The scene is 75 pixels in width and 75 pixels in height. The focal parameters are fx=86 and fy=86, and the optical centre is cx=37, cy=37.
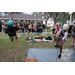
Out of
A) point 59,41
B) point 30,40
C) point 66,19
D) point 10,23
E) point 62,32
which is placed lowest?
point 30,40

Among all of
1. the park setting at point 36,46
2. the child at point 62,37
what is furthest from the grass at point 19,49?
the child at point 62,37

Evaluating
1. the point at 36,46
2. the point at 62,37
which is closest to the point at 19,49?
the point at 36,46

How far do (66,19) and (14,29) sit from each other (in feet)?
90.2

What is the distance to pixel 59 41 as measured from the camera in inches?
148

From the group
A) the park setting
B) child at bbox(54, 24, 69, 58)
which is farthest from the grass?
child at bbox(54, 24, 69, 58)

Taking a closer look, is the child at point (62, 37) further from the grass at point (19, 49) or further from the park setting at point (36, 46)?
the grass at point (19, 49)

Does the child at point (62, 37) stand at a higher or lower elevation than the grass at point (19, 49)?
higher

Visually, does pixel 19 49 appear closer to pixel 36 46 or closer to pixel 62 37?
pixel 36 46

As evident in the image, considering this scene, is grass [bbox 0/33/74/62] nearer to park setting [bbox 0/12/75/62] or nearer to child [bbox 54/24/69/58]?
park setting [bbox 0/12/75/62]

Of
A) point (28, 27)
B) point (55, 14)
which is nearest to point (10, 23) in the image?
point (28, 27)

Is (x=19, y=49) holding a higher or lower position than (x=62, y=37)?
lower

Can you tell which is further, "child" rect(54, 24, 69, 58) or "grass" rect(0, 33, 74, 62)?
"grass" rect(0, 33, 74, 62)

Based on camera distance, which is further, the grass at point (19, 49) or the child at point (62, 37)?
the grass at point (19, 49)

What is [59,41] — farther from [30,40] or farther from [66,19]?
[66,19]
